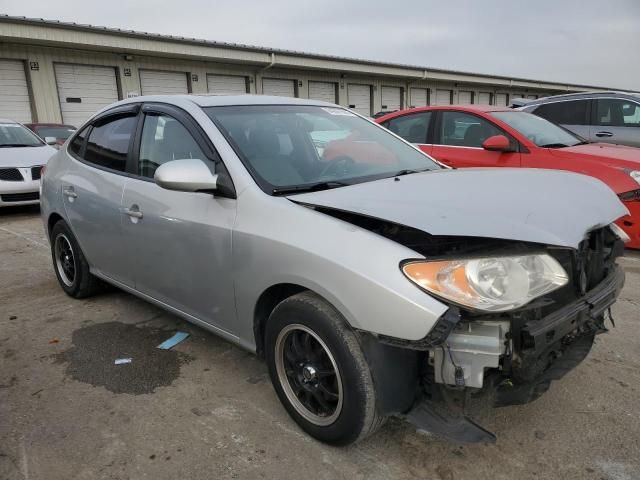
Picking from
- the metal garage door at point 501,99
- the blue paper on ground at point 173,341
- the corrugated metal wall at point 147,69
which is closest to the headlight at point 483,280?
the blue paper on ground at point 173,341

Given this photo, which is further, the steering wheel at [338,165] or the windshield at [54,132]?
the windshield at [54,132]

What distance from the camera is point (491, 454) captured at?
2252 mm

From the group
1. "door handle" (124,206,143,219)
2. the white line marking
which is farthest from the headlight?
the white line marking

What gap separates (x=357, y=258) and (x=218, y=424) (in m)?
1.19

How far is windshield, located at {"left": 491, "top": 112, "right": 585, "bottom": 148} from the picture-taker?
577 cm

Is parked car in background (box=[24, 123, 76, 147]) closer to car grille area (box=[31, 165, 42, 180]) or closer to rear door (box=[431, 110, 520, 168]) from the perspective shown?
car grille area (box=[31, 165, 42, 180])

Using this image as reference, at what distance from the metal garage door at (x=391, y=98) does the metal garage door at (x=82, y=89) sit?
13.9 meters

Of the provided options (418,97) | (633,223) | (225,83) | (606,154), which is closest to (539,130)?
(606,154)

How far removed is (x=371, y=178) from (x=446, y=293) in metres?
1.12

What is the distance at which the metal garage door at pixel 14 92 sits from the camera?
589 inches

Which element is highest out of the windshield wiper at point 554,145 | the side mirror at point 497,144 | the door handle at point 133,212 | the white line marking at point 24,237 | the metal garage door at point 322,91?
the metal garage door at point 322,91

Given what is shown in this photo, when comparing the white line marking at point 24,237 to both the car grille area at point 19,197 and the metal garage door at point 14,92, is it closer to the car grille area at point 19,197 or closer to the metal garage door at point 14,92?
the car grille area at point 19,197

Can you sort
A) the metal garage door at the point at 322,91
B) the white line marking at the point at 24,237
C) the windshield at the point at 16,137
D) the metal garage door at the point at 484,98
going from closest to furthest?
1. the white line marking at the point at 24,237
2. the windshield at the point at 16,137
3. the metal garage door at the point at 322,91
4. the metal garage door at the point at 484,98

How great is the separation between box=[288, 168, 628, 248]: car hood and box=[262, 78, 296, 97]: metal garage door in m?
19.3
